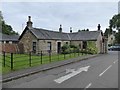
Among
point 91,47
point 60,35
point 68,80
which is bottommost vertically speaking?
point 68,80

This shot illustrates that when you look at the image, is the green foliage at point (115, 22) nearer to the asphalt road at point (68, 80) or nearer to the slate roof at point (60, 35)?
the slate roof at point (60, 35)

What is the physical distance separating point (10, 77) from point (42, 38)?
2283 centimetres

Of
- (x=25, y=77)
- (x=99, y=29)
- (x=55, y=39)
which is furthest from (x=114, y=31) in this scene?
(x=25, y=77)

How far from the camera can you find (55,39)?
3716cm

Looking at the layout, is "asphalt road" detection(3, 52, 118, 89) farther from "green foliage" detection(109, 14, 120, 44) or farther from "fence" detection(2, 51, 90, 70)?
"green foliage" detection(109, 14, 120, 44)

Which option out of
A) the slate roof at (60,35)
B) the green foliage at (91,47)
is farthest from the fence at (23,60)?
the green foliage at (91,47)

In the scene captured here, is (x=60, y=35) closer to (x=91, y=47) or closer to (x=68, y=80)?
(x=91, y=47)

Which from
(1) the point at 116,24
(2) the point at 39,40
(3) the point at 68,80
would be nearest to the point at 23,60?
(3) the point at 68,80

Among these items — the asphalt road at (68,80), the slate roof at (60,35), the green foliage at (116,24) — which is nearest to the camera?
the asphalt road at (68,80)

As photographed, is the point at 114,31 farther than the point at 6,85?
Yes

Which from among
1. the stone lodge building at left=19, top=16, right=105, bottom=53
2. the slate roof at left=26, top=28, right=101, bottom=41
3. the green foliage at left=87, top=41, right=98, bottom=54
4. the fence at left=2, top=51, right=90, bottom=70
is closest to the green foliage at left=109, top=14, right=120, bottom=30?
the slate roof at left=26, top=28, right=101, bottom=41

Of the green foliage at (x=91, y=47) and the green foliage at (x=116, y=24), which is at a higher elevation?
the green foliage at (x=116, y=24)

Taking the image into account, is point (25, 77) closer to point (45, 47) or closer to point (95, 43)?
point (45, 47)

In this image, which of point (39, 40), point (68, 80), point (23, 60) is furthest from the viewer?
point (39, 40)
